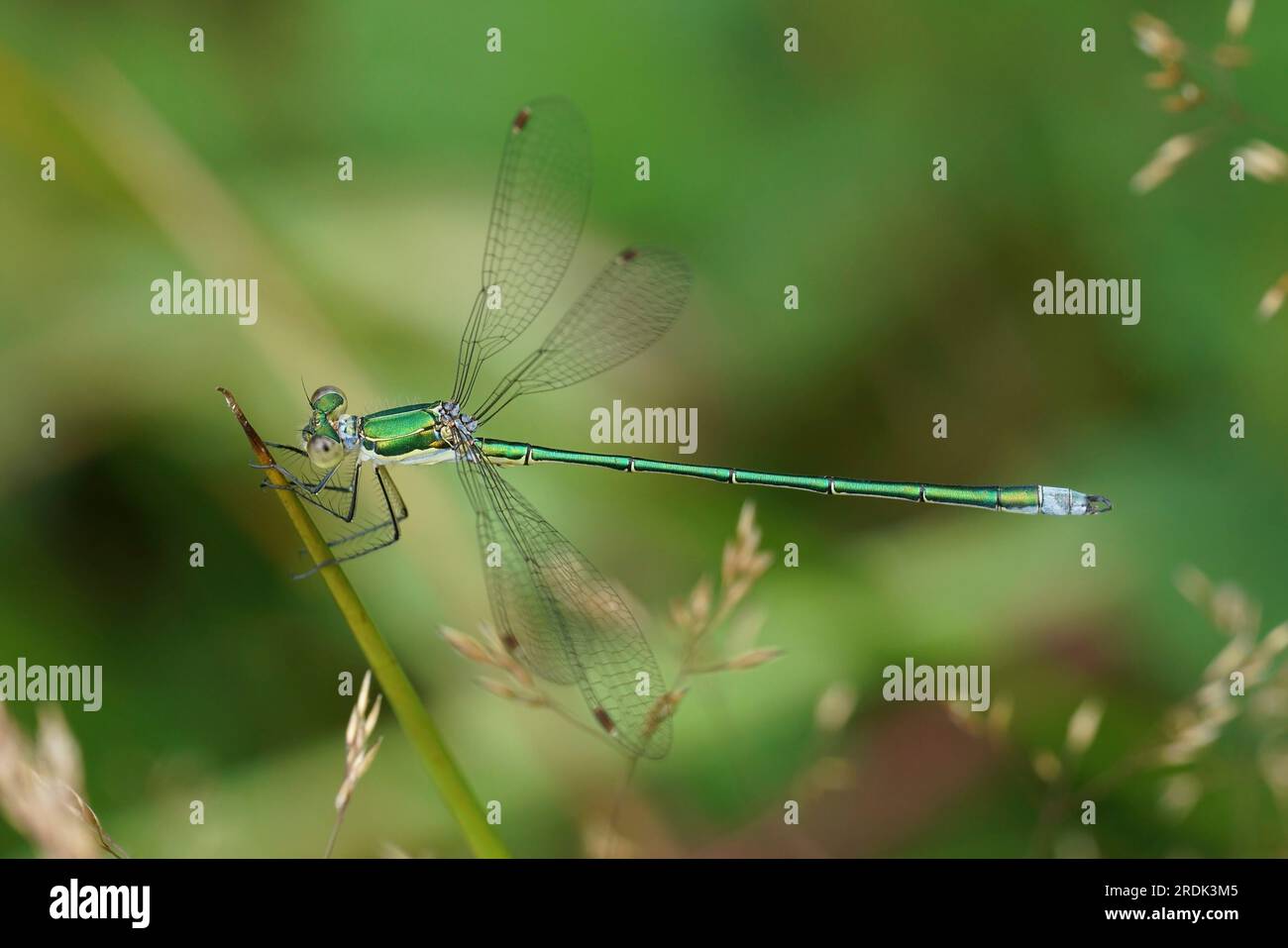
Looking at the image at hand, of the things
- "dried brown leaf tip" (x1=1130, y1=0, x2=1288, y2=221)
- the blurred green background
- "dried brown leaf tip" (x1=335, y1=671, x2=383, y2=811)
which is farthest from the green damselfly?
"dried brown leaf tip" (x1=1130, y1=0, x2=1288, y2=221)

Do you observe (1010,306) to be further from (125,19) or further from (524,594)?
(125,19)

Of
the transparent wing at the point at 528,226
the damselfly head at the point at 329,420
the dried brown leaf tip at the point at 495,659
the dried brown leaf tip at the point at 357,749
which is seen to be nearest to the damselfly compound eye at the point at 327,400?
the damselfly head at the point at 329,420

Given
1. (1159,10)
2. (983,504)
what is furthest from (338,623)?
(1159,10)

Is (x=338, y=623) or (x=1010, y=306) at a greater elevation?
(x=1010, y=306)

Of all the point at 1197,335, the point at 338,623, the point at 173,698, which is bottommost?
the point at 173,698

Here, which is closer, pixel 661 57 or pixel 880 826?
pixel 880 826

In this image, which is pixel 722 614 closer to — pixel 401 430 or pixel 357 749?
pixel 357 749

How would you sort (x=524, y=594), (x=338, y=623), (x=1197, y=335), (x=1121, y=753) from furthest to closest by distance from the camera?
(x=1197, y=335)
(x=338, y=623)
(x=1121, y=753)
(x=524, y=594)
